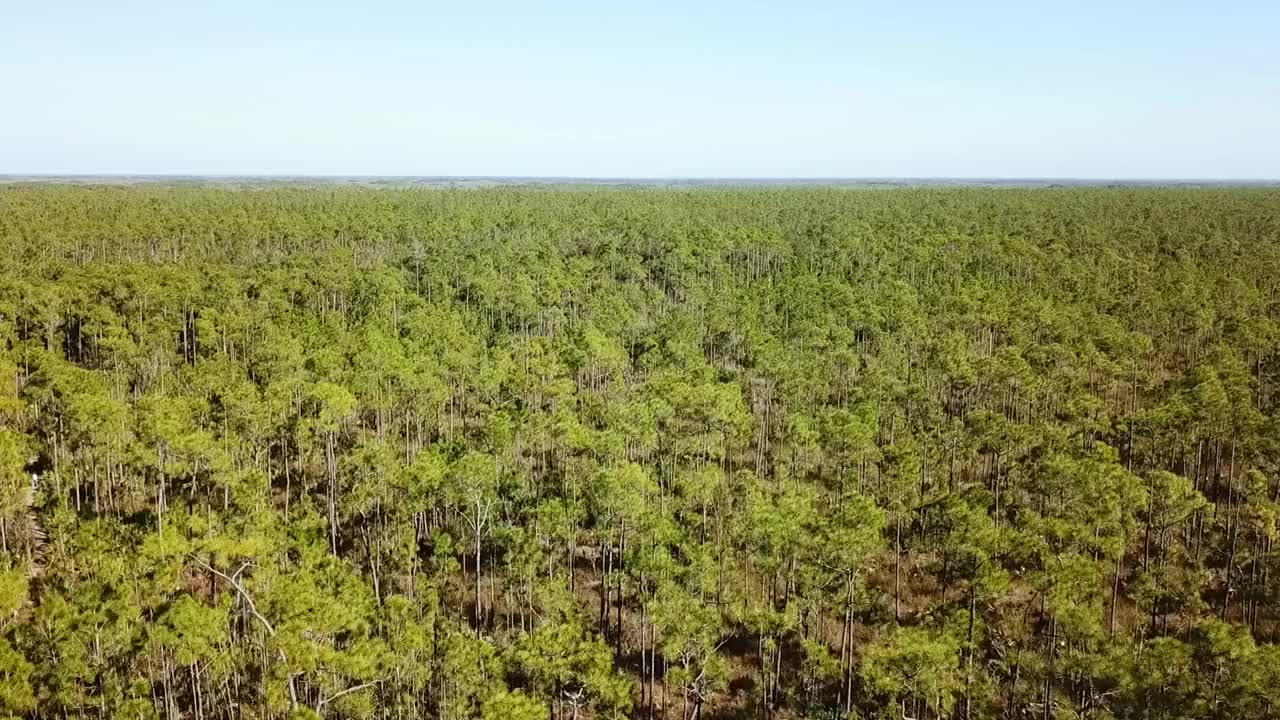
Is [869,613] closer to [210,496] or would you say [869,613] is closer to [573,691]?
[573,691]

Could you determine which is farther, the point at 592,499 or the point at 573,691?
the point at 592,499

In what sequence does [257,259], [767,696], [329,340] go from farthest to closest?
[257,259]
[329,340]
[767,696]

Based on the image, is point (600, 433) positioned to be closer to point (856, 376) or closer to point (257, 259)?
point (856, 376)

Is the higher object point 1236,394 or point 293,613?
point 1236,394

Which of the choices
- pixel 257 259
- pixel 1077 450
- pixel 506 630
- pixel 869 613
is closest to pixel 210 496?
pixel 506 630

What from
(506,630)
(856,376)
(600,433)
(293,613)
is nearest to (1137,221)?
(856,376)

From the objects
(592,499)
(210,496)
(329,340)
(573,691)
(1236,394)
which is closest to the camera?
(573,691)

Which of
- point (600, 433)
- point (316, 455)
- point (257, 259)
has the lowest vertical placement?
point (316, 455)
